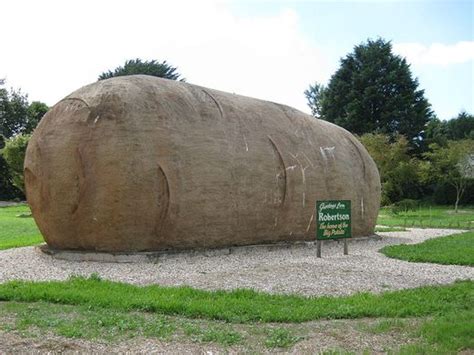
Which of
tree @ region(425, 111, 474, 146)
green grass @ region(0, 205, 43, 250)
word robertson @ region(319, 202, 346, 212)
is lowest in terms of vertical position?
green grass @ region(0, 205, 43, 250)

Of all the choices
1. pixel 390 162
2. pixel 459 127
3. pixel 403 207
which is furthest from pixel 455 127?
pixel 403 207

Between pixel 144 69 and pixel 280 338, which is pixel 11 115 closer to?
pixel 144 69

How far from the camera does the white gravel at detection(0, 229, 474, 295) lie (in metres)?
8.14

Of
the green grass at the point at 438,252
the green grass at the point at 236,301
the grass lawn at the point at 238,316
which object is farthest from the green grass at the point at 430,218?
the green grass at the point at 236,301

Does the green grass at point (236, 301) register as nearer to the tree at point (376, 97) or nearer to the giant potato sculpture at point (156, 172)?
the giant potato sculpture at point (156, 172)

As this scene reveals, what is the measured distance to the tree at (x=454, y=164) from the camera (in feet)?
106

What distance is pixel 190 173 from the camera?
10.6m

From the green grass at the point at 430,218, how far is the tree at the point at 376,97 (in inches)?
259

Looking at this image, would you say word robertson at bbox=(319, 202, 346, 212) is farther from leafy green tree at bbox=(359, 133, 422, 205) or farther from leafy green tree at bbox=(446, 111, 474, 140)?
leafy green tree at bbox=(446, 111, 474, 140)

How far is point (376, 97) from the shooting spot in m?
39.2

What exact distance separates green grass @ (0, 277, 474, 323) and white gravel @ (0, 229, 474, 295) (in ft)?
2.11

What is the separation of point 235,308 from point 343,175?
27.8 ft

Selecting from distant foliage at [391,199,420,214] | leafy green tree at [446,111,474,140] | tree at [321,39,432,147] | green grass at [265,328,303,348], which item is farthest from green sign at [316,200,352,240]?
leafy green tree at [446,111,474,140]

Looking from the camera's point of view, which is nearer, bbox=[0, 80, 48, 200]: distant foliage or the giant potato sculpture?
the giant potato sculpture
